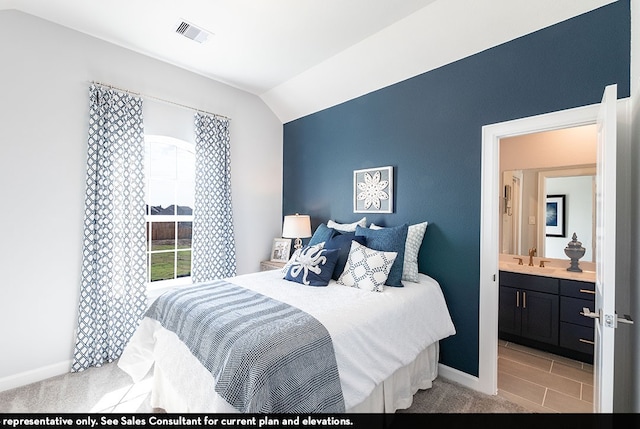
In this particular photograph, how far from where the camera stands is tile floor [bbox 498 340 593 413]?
2143 mm

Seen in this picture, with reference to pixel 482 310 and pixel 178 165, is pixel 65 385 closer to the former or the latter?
pixel 178 165

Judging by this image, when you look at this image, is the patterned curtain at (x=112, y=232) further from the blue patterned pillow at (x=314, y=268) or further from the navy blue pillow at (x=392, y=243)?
the navy blue pillow at (x=392, y=243)

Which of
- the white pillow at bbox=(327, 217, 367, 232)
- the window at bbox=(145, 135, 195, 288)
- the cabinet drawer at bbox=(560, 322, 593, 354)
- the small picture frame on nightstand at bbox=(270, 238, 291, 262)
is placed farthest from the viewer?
the small picture frame on nightstand at bbox=(270, 238, 291, 262)

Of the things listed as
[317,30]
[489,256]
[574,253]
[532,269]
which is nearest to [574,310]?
[532,269]

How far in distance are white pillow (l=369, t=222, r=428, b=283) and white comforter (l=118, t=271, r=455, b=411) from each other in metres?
0.08

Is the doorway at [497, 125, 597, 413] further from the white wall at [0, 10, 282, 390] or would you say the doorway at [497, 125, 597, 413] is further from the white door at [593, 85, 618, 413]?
the white wall at [0, 10, 282, 390]

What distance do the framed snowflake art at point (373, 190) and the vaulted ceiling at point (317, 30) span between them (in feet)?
2.97

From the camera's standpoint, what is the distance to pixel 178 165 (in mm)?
3389

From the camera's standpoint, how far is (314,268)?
93.7 inches

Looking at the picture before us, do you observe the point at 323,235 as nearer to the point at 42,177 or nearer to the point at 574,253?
the point at 42,177

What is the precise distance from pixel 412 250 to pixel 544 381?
1517 millimetres

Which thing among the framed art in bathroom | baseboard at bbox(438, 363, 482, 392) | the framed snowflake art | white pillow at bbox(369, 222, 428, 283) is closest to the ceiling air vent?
the framed snowflake art

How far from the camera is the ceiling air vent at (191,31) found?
246 cm

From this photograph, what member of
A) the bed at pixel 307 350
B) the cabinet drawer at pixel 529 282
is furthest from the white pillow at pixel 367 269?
the cabinet drawer at pixel 529 282
